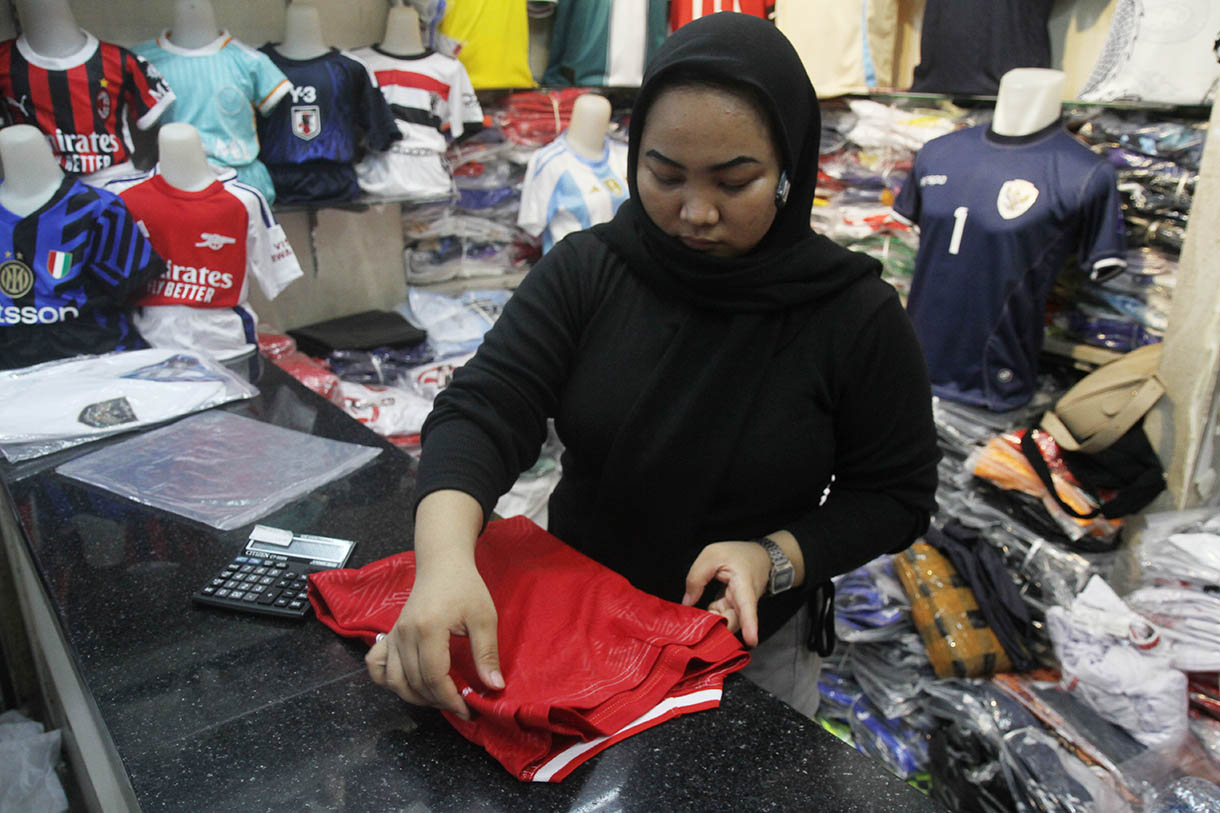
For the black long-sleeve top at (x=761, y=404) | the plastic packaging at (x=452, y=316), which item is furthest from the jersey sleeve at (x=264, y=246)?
the black long-sleeve top at (x=761, y=404)

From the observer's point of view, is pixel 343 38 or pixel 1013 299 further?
pixel 343 38

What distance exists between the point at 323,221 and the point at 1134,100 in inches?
98.0

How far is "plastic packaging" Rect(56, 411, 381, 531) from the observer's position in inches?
48.0

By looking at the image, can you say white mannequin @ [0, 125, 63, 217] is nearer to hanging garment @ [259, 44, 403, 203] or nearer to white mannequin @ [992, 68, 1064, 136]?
hanging garment @ [259, 44, 403, 203]

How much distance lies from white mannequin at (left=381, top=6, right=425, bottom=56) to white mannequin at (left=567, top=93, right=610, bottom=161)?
0.57 m

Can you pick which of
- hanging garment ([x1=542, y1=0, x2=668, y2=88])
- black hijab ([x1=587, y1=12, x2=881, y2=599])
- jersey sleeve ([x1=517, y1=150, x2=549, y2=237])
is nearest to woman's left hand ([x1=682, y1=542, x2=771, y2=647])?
black hijab ([x1=587, y1=12, x2=881, y2=599])

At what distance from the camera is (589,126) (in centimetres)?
295

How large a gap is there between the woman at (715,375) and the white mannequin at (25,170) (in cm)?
139

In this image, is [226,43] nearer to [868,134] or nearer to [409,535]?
[409,535]

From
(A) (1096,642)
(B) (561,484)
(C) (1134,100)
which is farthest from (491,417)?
(C) (1134,100)

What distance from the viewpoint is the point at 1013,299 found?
2357mm

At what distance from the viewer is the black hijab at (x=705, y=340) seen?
0.95 meters

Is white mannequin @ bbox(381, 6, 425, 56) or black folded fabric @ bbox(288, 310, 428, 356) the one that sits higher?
white mannequin @ bbox(381, 6, 425, 56)

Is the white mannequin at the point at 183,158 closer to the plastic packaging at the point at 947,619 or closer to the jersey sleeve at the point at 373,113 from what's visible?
the jersey sleeve at the point at 373,113
